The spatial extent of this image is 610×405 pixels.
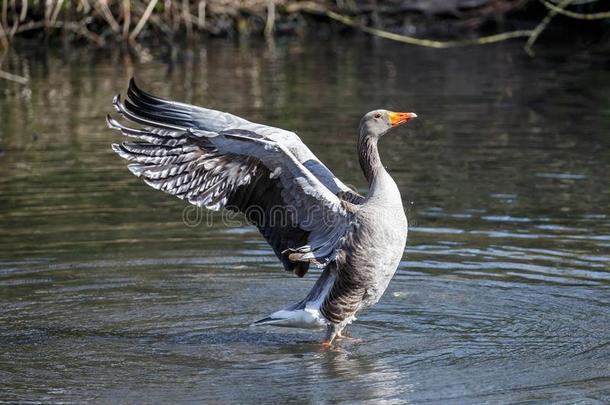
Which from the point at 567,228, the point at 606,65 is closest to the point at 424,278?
the point at 567,228

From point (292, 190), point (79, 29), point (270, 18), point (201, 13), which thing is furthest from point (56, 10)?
point (292, 190)

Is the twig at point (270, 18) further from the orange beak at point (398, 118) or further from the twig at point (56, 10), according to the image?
the orange beak at point (398, 118)

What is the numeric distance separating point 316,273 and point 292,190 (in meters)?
2.01

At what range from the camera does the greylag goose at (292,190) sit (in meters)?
7.59

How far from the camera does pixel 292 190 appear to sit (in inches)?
306

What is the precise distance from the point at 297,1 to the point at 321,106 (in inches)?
426

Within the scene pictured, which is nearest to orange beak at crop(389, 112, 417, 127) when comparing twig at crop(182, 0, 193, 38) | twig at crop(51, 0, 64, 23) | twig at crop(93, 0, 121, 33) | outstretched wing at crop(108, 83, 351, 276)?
outstretched wing at crop(108, 83, 351, 276)

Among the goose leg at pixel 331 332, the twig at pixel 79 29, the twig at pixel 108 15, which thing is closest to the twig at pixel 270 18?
the twig at pixel 108 15

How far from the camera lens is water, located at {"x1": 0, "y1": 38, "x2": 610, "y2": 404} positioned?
22.9 ft

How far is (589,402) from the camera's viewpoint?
640 centimetres

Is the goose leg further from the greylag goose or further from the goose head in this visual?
the goose head

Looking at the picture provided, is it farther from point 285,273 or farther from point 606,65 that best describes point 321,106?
point 285,273

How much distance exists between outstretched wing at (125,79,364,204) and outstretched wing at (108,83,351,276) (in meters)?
0.01

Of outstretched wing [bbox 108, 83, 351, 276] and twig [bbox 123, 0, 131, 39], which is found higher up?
outstretched wing [bbox 108, 83, 351, 276]
